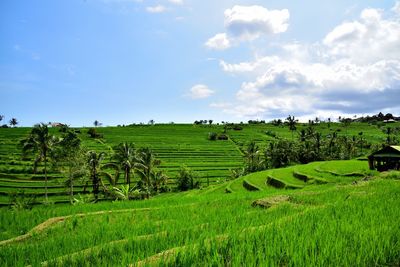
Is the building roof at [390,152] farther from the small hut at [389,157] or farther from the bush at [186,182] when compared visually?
the bush at [186,182]

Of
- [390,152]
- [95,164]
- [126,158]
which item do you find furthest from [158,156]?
[390,152]

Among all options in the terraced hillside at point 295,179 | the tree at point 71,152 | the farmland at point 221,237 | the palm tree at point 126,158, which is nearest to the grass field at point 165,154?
the terraced hillside at point 295,179

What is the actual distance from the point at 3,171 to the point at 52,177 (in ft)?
38.7

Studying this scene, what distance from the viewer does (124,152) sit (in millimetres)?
59594

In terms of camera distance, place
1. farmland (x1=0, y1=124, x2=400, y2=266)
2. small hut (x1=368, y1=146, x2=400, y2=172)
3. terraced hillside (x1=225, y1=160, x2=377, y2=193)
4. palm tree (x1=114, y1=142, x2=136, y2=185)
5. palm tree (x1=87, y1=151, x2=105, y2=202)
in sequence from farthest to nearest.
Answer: palm tree (x1=87, y1=151, x2=105, y2=202), palm tree (x1=114, y1=142, x2=136, y2=185), small hut (x1=368, y1=146, x2=400, y2=172), terraced hillside (x1=225, y1=160, x2=377, y2=193), farmland (x1=0, y1=124, x2=400, y2=266)

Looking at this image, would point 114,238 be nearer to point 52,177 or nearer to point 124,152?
point 124,152

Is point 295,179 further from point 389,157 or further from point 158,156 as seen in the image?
point 158,156

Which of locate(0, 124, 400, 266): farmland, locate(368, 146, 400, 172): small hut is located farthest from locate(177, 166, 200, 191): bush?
locate(0, 124, 400, 266): farmland

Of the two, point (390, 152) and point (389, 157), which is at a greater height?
point (390, 152)

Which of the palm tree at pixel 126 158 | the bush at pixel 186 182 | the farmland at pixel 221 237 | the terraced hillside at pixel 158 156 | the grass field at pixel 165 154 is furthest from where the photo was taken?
the bush at pixel 186 182

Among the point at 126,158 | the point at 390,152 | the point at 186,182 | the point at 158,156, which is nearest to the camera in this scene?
the point at 390,152

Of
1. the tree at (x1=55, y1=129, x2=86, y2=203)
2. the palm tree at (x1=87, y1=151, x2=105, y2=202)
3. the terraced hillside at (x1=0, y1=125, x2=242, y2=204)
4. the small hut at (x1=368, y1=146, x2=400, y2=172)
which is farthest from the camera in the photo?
the terraced hillside at (x1=0, y1=125, x2=242, y2=204)

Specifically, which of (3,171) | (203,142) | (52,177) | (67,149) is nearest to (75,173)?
(67,149)

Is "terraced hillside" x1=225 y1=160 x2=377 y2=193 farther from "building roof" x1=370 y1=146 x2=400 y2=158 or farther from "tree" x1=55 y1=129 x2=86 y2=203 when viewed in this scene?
"tree" x1=55 y1=129 x2=86 y2=203
